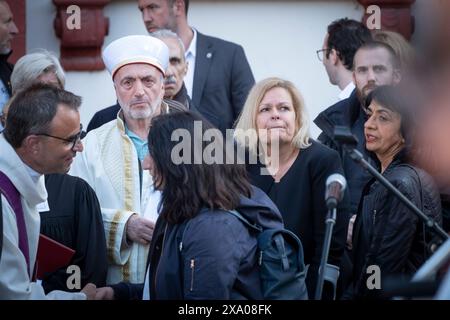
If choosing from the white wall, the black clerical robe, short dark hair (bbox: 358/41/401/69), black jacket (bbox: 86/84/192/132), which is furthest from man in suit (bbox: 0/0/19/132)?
short dark hair (bbox: 358/41/401/69)

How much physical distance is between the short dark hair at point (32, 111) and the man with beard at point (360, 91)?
1.75m

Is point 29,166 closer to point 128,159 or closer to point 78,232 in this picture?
point 78,232

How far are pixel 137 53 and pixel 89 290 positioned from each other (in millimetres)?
1607

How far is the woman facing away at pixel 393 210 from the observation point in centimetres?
667

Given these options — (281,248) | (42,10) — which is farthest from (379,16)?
(281,248)

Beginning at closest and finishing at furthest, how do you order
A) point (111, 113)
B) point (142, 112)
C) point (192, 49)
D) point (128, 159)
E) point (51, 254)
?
point (51, 254) → point (128, 159) → point (142, 112) → point (111, 113) → point (192, 49)

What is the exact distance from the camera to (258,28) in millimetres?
9586

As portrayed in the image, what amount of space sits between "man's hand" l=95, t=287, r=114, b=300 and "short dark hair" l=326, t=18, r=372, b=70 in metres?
2.41

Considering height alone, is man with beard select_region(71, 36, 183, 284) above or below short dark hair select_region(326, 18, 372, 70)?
below

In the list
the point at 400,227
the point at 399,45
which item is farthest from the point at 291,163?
the point at 399,45

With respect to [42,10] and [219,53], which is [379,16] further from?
[42,10]

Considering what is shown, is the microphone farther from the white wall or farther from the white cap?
the white wall

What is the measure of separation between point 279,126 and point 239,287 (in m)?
1.44

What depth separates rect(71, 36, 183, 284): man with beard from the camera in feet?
23.2
